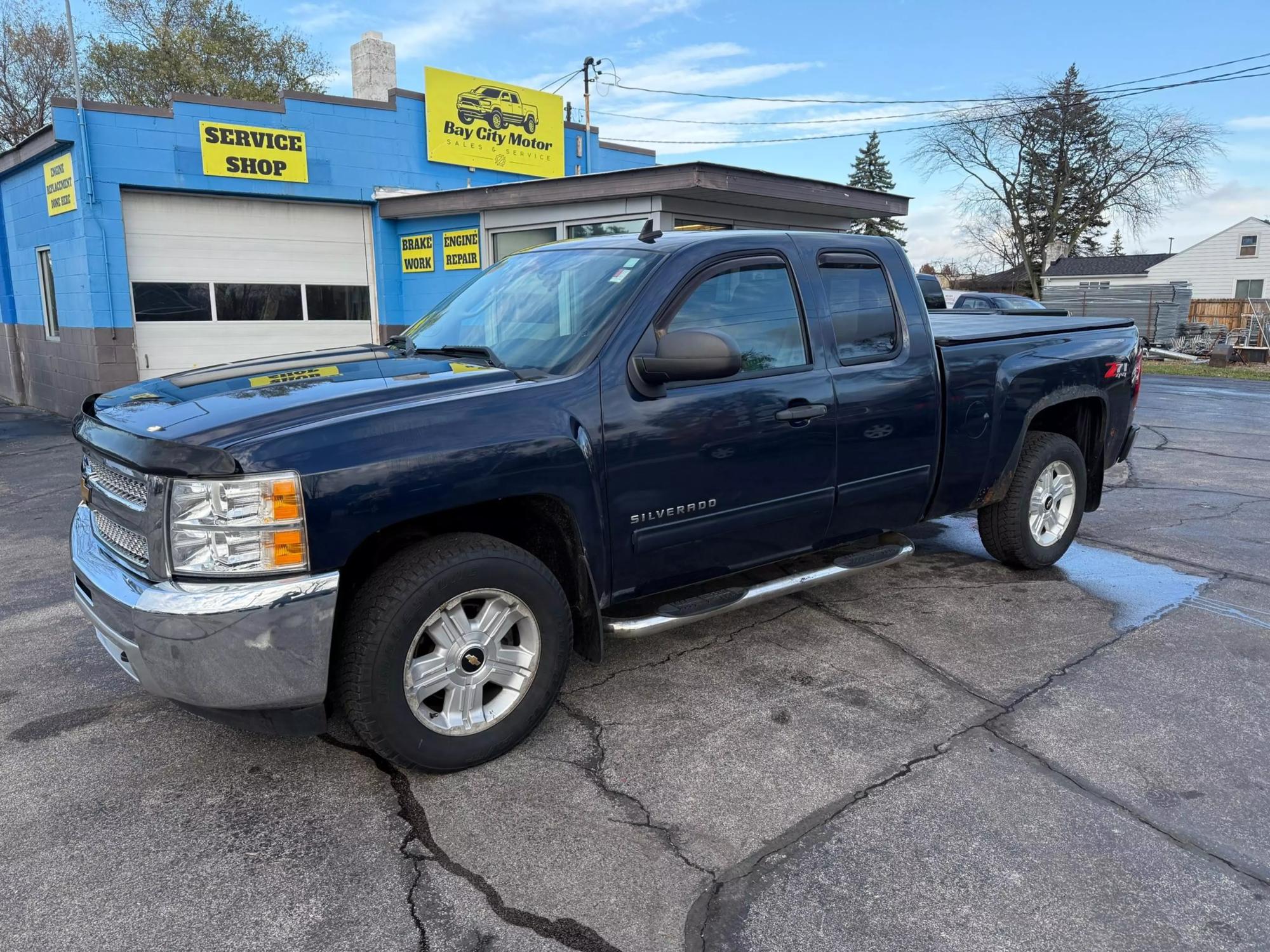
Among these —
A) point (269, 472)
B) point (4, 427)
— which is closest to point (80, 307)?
point (4, 427)

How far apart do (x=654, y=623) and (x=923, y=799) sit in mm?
1176

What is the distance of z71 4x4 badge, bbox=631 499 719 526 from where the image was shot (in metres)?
3.51

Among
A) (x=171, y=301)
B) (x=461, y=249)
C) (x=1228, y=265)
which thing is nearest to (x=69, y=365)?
(x=171, y=301)

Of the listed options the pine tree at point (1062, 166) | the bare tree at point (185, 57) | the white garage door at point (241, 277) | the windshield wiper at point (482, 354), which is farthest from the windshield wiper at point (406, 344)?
the pine tree at point (1062, 166)

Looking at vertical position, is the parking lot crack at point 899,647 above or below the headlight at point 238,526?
below

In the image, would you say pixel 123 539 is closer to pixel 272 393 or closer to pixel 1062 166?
pixel 272 393

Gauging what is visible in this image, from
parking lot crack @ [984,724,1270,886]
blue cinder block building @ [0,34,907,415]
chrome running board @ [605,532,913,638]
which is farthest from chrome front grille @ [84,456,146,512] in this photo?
blue cinder block building @ [0,34,907,415]

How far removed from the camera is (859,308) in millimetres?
4383

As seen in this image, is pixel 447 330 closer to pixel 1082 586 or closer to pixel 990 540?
pixel 990 540

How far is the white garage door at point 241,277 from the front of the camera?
12.6 metres

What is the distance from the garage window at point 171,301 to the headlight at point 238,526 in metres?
11.5

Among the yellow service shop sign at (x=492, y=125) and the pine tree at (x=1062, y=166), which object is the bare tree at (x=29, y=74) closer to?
the yellow service shop sign at (x=492, y=125)

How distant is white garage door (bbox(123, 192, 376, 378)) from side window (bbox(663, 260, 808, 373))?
1119 centimetres

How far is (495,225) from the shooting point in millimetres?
13336
